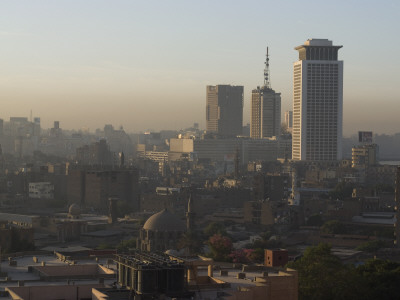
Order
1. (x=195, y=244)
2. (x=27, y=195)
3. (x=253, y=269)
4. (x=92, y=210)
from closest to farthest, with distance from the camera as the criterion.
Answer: (x=253, y=269)
(x=195, y=244)
(x=92, y=210)
(x=27, y=195)

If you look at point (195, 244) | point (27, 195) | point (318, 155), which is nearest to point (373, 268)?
point (195, 244)

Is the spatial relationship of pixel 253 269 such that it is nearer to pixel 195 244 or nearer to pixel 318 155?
pixel 195 244

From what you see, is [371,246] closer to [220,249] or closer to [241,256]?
[220,249]

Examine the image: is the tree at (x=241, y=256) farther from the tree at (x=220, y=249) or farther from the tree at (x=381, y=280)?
the tree at (x=381, y=280)

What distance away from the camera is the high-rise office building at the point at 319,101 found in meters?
182

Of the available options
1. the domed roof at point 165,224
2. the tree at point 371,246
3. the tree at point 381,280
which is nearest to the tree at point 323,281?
the tree at point 381,280

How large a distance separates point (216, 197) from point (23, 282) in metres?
77.5

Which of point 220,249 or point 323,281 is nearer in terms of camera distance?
point 323,281

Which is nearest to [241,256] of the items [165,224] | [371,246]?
[165,224]

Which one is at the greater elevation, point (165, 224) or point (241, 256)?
point (165, 224)

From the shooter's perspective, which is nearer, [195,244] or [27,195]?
[195,244]

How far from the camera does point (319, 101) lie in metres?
184

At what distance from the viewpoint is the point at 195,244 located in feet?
202

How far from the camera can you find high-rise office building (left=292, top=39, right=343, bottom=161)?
597 feet
